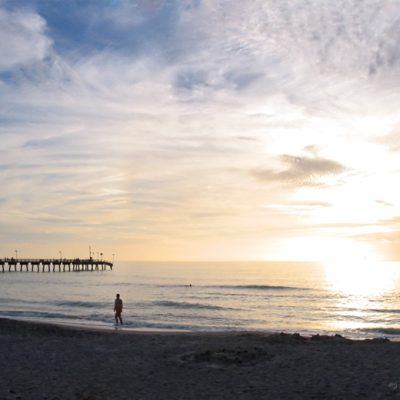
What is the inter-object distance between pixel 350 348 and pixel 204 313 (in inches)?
919

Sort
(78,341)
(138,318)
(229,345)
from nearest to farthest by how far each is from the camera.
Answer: (229,345) → (78,341) → (138,318)

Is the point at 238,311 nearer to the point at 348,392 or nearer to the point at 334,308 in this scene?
the point at 334,308

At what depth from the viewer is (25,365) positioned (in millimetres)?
12539

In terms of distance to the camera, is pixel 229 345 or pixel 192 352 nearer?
pixel 192 352

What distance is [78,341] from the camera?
1683 centimetres

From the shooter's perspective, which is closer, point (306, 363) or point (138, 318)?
point (306, 363)

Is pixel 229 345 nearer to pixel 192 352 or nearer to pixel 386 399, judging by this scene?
pixel 192 352

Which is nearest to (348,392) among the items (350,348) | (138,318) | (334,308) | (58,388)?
(350,348)

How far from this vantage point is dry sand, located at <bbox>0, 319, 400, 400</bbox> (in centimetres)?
1012

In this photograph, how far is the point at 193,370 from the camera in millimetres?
12047

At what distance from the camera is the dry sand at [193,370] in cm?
1012

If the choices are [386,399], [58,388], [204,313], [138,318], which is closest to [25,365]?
[58,388]

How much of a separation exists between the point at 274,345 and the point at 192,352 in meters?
3.01

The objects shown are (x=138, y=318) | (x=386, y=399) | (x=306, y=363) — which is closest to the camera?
(x=386, y=399)
